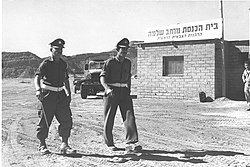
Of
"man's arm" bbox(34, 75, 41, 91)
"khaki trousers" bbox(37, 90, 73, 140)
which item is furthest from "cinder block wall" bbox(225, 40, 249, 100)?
"man's arm" bbox(34, 75, 41, 91)

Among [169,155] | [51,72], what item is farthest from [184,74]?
[51,72]

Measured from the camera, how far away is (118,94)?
687cm

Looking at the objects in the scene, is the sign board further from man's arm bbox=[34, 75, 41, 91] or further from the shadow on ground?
man's arm bbox=[34, 75, 41, 91]

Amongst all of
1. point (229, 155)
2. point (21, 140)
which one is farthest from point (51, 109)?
point (229, 155)

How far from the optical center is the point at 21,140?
8109 millimetres

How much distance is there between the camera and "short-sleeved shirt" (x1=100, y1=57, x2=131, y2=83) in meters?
6.83

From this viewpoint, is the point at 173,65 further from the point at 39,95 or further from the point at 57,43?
the point at 39,95

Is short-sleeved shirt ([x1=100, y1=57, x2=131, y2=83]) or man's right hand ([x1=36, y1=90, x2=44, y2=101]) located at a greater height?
short-sleeved shirt ([x1=100, y1=57, x2=131, y2=83])

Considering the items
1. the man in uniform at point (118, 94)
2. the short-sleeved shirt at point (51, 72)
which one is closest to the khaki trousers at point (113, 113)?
the man in uniform at point (118, 94)

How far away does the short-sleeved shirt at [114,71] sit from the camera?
6.83 m

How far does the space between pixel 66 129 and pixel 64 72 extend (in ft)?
3.34

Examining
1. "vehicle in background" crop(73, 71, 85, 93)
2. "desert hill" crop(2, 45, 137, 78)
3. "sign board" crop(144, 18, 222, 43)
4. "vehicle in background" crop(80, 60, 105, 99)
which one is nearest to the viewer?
"sign board" crop(144, 18, 222, 43)

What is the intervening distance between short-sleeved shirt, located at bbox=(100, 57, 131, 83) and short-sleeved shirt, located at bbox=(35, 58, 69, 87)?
2.48ft

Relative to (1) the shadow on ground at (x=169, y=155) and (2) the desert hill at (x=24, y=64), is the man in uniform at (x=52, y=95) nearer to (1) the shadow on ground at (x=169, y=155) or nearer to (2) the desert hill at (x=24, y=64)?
(1) the shadow on ground at (x=169, y=155)
